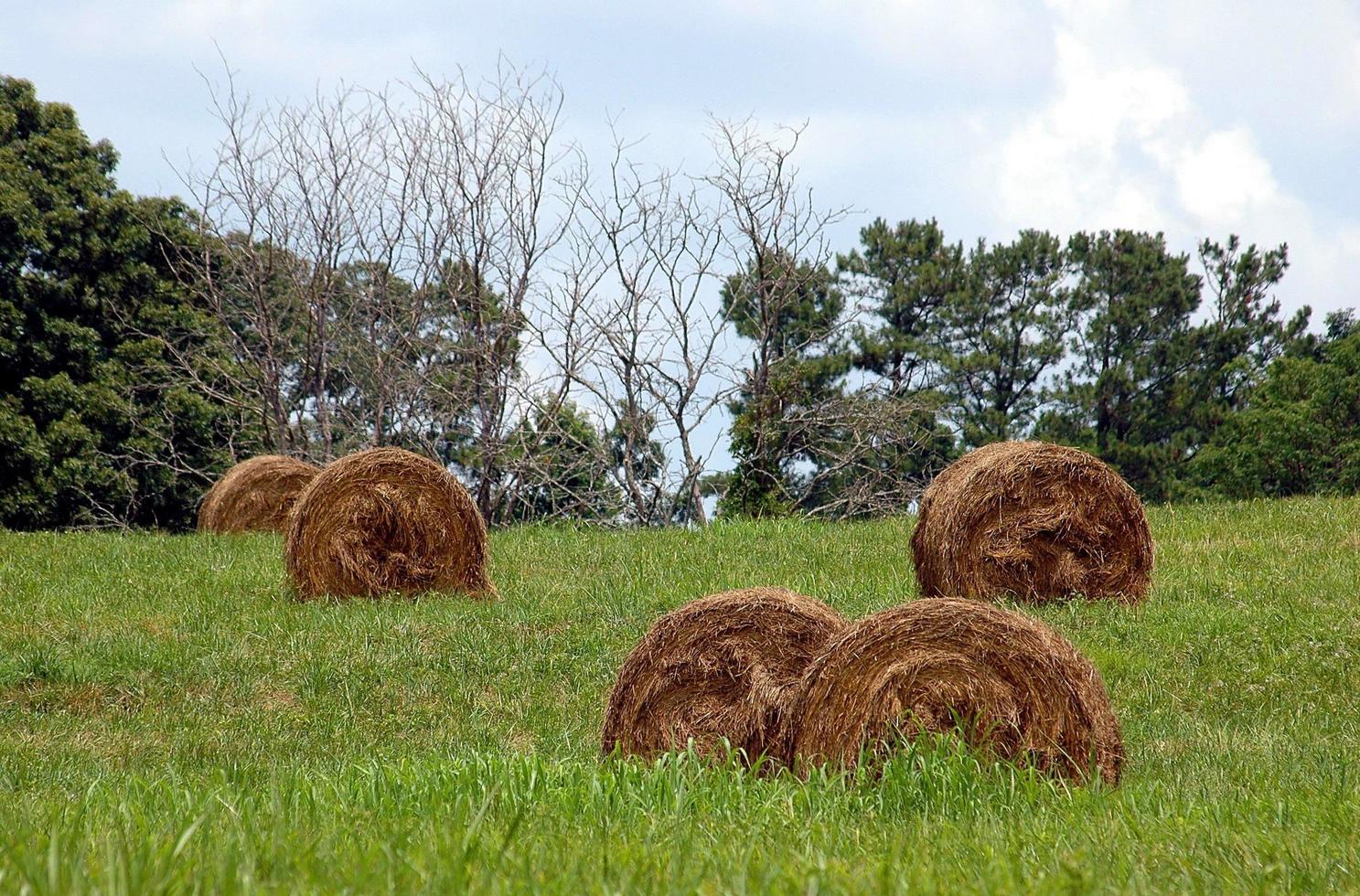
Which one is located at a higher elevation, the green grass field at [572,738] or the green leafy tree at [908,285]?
the green leafy tree at [908,285]

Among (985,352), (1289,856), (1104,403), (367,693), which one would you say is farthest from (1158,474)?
(1289,856)

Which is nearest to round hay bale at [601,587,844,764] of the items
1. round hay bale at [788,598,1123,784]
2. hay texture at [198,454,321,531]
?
round hay bale at [788,598,1123,784]

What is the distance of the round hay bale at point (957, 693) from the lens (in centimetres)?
612

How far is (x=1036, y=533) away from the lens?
12531 mm

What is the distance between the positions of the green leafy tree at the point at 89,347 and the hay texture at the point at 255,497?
9.49 metres

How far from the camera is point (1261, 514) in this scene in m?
17.5

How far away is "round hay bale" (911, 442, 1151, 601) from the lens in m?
12.4

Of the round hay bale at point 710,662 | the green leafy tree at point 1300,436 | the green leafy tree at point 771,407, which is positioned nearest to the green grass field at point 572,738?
the round hay bale at point 710,662

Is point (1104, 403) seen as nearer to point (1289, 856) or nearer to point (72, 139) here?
point (72, 139)

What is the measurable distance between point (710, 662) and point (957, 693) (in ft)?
4.90

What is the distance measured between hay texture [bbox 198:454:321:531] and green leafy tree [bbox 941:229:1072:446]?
25982 millimetres

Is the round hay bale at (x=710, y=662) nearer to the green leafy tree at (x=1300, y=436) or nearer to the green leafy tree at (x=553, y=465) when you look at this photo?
the green leafy tree at (x=553, y=465)

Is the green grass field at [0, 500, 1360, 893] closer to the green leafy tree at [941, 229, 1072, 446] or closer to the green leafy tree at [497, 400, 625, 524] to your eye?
the green leafy tree at [497, 400, 625, 524]

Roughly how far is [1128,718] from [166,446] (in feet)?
90.1
